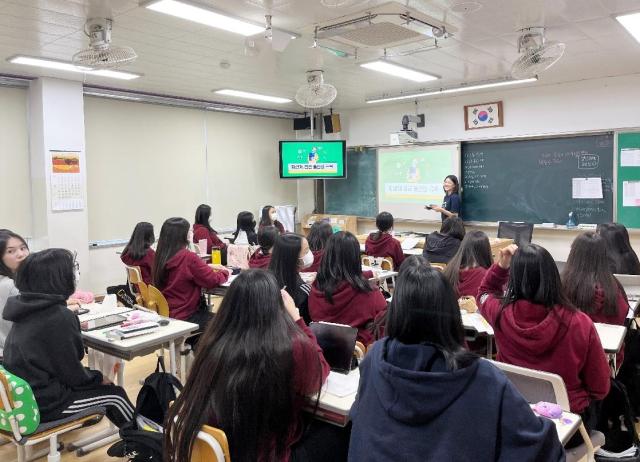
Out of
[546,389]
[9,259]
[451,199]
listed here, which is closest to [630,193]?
[451,199]

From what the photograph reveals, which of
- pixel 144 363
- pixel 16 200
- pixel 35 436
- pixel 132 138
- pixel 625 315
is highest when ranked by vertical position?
pixel 132 138

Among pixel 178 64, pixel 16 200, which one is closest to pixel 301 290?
pixel 178 64

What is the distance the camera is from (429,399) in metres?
1.23

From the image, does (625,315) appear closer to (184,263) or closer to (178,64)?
(184,263)

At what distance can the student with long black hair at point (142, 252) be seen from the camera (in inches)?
179

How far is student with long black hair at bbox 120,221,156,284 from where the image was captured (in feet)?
15.0

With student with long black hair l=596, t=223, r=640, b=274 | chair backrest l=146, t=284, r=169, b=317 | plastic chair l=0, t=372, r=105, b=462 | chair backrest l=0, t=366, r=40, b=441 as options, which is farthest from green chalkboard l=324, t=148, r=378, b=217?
chair backrest l=0, t=366, r=40, b=441

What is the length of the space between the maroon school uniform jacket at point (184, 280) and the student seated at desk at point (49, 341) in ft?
4.32

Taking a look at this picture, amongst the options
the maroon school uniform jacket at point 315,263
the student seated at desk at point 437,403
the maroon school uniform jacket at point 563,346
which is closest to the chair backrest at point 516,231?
the maroon school uniform jacket at point 315,263

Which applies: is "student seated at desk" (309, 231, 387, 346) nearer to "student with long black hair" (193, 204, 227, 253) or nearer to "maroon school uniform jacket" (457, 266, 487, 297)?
"maroon school uniform jacket" (457, 266, 487, 297)

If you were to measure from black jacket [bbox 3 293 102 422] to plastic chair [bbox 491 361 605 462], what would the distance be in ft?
5.84

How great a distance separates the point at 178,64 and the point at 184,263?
2.45 m

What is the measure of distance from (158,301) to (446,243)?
2.71 m

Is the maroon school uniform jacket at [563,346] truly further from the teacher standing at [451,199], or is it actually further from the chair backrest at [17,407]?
the teacher standing at [451,199]
